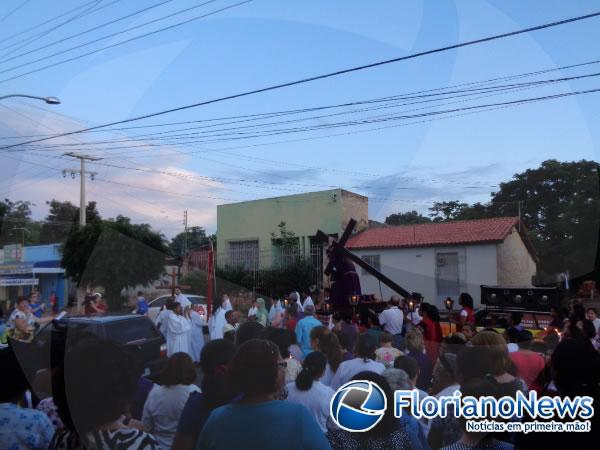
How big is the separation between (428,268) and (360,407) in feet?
58.7

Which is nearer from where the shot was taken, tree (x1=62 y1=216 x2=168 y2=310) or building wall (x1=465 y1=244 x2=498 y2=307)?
tree (x1=62 y1=216 x2=168 y2=310)

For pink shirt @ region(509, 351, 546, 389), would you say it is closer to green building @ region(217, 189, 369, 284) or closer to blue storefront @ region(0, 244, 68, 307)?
green building @ region(217, 189, 369, 284)

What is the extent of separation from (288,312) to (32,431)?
7013mm

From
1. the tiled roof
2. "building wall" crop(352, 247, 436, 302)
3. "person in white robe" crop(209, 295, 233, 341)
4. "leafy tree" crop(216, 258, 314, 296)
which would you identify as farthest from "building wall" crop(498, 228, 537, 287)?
"person in white robe" crop(209, 295, 233, 341)

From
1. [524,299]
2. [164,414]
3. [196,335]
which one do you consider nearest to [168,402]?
[164,414]

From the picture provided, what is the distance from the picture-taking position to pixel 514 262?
2022cm

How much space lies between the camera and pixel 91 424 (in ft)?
7.68

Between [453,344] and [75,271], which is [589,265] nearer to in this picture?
[453,344]

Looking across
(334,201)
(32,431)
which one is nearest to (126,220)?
(334,201)

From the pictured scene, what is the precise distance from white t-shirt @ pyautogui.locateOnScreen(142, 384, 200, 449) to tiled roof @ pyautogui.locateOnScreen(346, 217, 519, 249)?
1696 cm

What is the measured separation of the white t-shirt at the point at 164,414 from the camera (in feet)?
11.8

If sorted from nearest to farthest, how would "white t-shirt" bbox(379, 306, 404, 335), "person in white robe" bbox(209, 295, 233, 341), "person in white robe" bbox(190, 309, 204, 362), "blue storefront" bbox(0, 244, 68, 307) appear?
"white t-shirt" bbox(379, 306, 404, 335) < "person in white robe" bbox(209, 295, 233, 341) < "person in white robe" bbox(190, 309, 204, 362) < "blue storefront" bbox(0, 244, 68, 307)

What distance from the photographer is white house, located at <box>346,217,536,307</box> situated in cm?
1900

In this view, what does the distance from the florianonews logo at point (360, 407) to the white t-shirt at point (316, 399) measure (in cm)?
23
